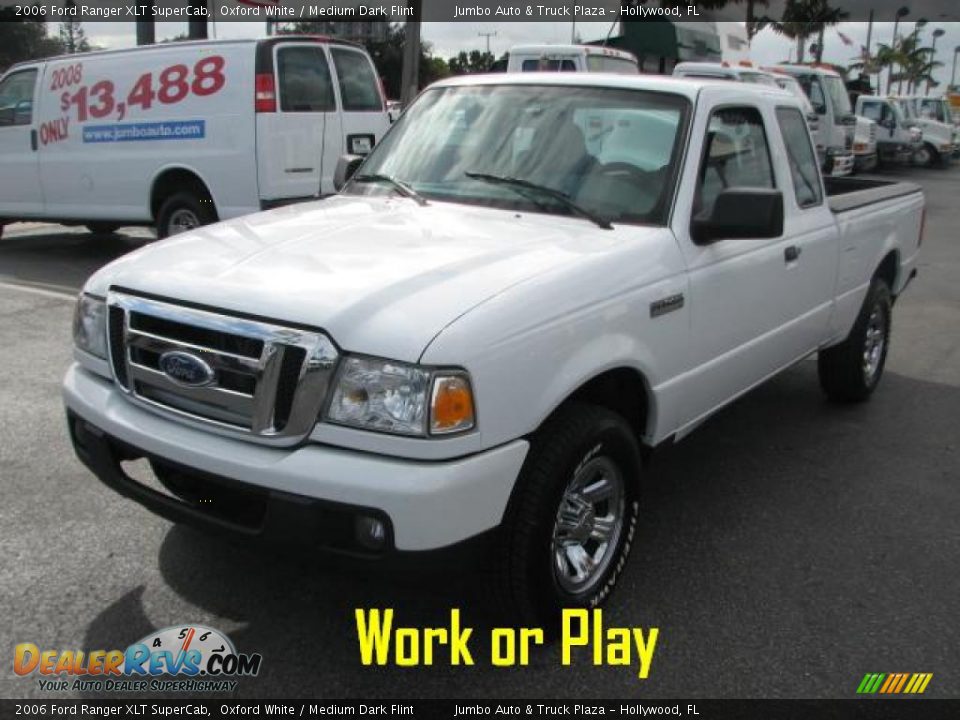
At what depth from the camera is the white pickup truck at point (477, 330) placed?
8.17ft

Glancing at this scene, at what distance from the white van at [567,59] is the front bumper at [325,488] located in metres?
13.2

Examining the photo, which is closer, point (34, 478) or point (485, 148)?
point (485, 148)

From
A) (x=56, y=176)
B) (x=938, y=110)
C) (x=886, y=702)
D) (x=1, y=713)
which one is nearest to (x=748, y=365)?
(x=886, y=702)

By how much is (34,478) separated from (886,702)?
11.6 feet

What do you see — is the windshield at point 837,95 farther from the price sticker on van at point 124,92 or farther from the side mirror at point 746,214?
the side mirror at point 746,214

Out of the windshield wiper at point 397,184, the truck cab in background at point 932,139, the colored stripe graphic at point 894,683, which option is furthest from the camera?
the truck cab in background at point 932,139

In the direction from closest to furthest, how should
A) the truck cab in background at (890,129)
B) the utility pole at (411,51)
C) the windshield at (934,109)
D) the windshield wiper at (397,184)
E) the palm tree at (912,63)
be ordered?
the windshield wiper at (397,184), the utility pole at (411,51), the truck cab in background at (890,129), the windshield at (934,109), the palm tree at (912,63)

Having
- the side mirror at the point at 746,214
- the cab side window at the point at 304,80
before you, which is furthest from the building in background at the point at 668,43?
the side mirror at the point at 746,214

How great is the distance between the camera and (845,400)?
5.64 meters

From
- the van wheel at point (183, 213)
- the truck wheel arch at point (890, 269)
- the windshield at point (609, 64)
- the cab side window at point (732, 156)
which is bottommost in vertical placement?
the van wheel at point (183, 213)

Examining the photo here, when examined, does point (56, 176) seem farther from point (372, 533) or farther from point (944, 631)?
point (944, 631)

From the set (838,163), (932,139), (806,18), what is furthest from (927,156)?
(806,18)

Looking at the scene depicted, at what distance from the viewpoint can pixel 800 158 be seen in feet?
15.0

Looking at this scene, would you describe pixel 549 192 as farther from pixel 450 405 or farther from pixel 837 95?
pixel 837 95
